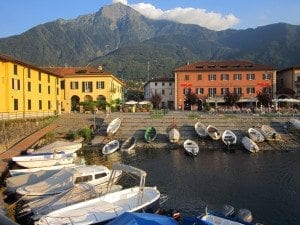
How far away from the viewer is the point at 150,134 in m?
56.1

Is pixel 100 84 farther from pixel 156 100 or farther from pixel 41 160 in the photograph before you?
pixel 41 160

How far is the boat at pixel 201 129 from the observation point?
54.9m

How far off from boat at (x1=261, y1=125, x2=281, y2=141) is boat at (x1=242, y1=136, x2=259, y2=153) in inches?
142

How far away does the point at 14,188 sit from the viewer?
89.8 ft

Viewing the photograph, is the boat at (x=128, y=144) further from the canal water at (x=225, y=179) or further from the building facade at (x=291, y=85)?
the building facade at (x=291, y=85)

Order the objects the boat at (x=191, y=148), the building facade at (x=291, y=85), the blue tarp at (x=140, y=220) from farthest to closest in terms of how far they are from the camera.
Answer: the building facade at (x=291, y=85) < the boat at (x=191, y=148) < the blue tarp at (x=140, y=220)

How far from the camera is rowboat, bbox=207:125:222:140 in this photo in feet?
177

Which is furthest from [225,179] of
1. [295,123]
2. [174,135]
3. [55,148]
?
[295,123]

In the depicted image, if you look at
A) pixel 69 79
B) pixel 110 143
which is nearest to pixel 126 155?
pixel 110 143

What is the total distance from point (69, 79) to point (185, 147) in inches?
1576

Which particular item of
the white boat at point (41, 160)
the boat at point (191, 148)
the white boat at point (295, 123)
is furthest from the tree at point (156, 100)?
the white boat at point (41, 160)

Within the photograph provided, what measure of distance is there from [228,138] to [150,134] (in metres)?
10.1

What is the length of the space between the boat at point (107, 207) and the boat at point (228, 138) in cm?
2946

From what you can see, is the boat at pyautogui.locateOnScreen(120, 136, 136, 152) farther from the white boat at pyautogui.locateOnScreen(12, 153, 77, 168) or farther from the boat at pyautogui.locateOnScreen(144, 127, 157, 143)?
the white boat at pyautogui.locateOnScreen(12, 153, 77, 168)
